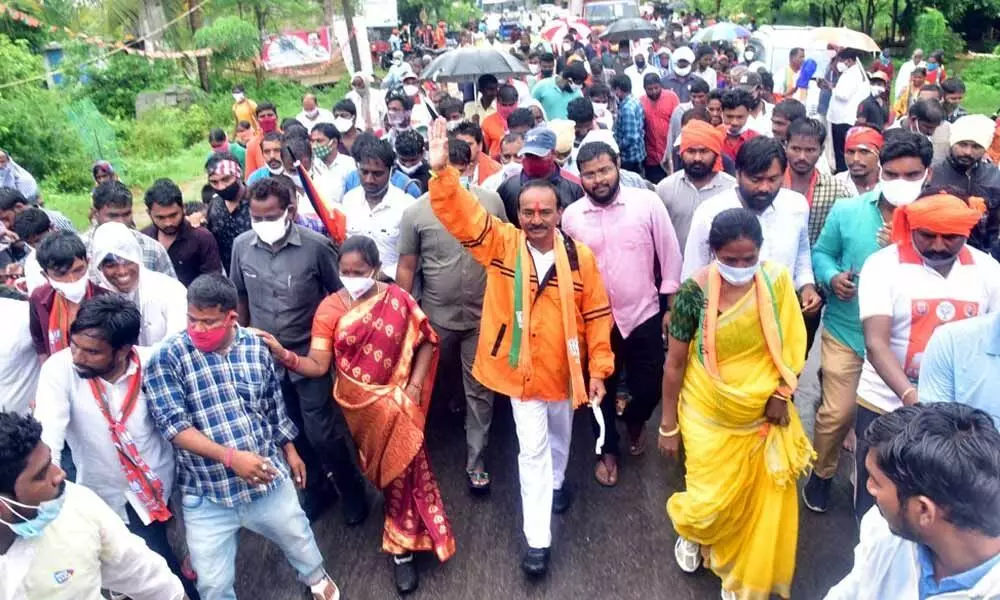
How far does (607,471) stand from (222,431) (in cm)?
228

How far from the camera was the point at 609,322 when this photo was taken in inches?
152

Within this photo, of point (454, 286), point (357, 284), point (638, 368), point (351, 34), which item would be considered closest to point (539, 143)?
point (454, 286)

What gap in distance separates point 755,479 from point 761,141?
69.2 inches

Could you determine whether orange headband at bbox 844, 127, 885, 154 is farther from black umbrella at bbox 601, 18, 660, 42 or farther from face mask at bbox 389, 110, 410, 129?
black umbrella at bbox 601, 18, 660, 42

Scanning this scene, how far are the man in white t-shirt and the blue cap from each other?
205 centimetres

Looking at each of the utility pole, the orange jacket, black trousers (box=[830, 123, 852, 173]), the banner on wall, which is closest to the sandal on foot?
the orange jacket

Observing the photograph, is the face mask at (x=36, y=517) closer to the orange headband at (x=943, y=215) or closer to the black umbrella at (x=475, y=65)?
the orange headband at (x=943, y=215)

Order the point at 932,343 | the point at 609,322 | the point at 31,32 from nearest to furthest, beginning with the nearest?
the point at 932,343 < the point at 609,322 < the point at 31,32

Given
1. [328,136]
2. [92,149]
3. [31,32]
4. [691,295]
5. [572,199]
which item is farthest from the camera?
[31,32]

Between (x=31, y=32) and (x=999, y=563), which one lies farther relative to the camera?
(x=31, y=32)

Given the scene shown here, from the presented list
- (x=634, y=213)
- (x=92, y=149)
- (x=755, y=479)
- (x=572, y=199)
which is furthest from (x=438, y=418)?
(x=92, y=149)

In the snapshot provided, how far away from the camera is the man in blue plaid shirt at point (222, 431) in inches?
126

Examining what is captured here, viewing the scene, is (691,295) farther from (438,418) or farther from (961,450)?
(438,418)

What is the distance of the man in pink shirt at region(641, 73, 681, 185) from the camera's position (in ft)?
28.1
